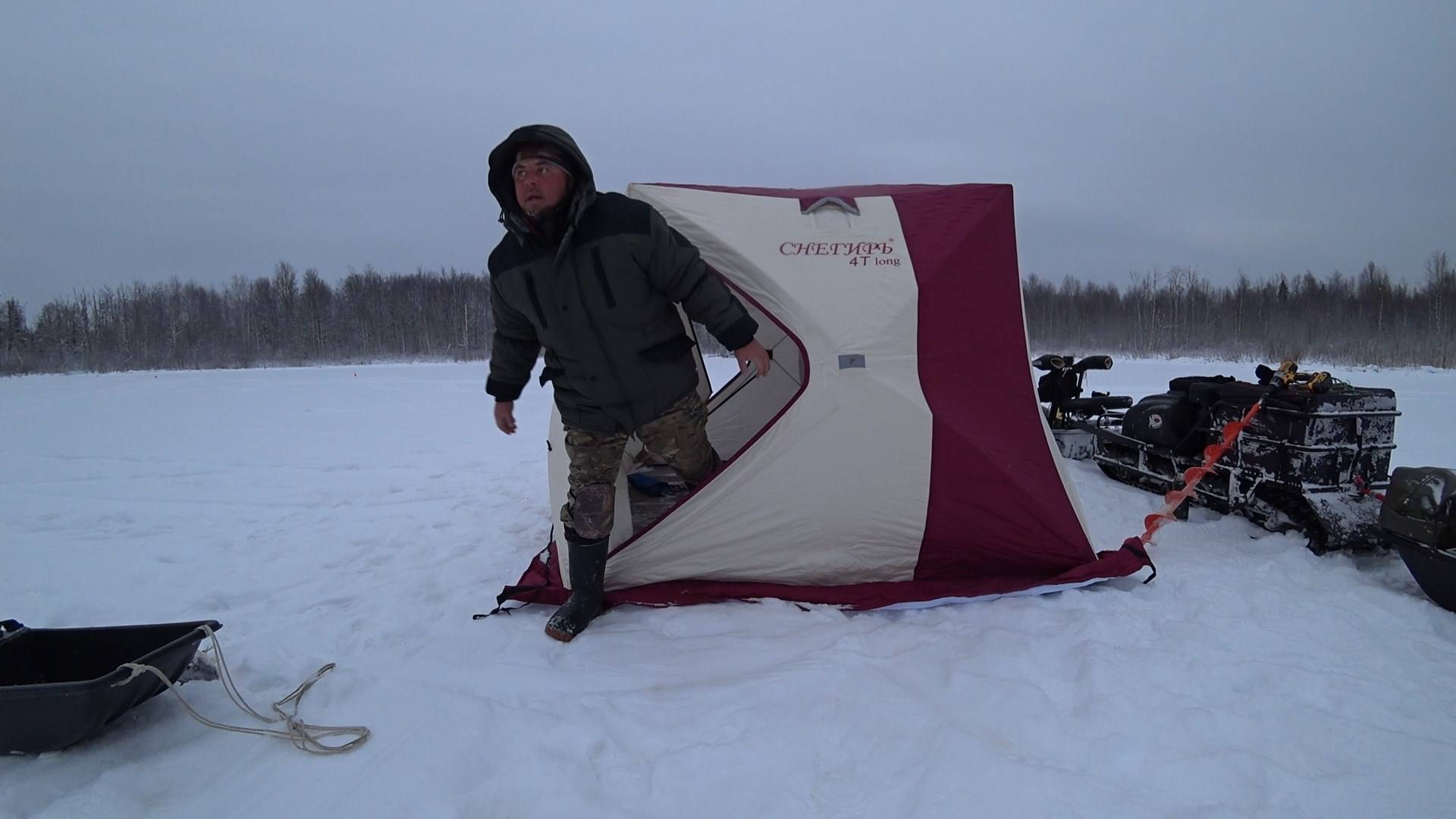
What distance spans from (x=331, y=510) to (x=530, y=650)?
2.96 m

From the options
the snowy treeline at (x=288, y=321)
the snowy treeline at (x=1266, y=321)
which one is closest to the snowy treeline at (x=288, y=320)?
the snowy treeline at (x=288, y=321)

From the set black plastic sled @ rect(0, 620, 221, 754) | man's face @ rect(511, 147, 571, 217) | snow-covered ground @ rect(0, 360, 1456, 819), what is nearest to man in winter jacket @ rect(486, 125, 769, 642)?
man's face @ rect(511, 147, 571, 217)

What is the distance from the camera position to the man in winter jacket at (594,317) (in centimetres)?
264

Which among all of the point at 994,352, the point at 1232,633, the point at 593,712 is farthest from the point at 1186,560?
the point at 593,712

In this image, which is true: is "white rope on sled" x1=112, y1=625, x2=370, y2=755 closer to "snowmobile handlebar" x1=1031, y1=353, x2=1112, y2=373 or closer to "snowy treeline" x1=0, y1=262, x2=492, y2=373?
"snowmobile handlebar" x1=1031, y1=353, x2=1112, y2=373

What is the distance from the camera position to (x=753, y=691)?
2273mm

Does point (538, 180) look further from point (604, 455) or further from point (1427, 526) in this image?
point (1427, 526)

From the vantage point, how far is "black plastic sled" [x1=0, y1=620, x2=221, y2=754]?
1816mm

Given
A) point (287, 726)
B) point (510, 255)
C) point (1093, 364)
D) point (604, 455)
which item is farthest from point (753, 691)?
point (1093, 364)

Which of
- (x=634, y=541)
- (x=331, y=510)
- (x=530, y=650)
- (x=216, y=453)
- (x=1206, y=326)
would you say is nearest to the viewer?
(x=530, y=650)

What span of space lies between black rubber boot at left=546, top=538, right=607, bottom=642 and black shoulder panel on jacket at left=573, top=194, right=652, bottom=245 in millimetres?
1273

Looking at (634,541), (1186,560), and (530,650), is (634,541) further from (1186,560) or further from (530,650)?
(1186,560)

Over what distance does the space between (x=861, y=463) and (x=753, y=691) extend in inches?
45.7

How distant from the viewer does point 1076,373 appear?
228 inches
